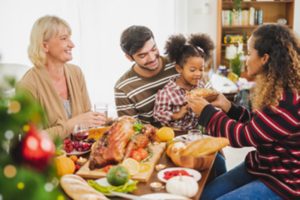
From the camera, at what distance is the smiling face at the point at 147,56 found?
2.19 m

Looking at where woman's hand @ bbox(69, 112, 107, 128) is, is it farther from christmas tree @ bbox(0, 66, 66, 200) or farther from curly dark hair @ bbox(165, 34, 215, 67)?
christmas tree @ bbox(0, 66, 66, 200)

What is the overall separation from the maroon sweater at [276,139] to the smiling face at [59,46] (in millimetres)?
988

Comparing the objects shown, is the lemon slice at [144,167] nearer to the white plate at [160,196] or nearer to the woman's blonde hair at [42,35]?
the white plate at [160,196]

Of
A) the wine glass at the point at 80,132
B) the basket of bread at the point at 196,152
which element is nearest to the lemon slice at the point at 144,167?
the basket of bread at the point at 196,152

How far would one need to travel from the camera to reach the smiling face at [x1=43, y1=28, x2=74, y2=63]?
2090 mm

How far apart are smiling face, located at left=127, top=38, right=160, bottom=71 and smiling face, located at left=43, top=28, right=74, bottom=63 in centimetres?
39

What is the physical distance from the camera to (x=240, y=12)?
4980mm

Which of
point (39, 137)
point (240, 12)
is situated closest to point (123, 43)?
point (39, 137)

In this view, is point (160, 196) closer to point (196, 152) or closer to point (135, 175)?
point (135, 175)

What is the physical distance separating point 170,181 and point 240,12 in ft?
13.7

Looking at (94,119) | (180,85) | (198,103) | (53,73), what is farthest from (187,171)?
(53,73)

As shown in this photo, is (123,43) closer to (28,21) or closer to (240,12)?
(28,21)

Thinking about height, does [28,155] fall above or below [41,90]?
above

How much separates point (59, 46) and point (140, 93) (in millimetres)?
554
